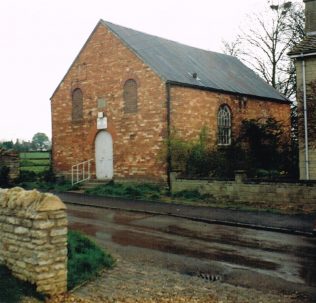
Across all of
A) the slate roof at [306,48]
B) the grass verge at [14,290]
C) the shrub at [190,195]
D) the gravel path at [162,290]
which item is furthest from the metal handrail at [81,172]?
the grass verge at [14,290]

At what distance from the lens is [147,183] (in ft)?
69.8

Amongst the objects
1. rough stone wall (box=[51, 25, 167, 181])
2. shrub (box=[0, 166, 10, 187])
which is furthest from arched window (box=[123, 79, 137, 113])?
shrub (box=[0, 166, 10, 187])

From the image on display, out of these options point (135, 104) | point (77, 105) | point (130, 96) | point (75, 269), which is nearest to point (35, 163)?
point (77, 105)

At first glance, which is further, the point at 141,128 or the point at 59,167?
the point at 59,167

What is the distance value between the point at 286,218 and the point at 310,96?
15.0 feet

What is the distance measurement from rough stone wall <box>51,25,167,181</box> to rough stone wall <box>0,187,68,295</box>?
1388cm

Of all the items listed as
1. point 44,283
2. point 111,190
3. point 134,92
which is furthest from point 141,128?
point 44,283

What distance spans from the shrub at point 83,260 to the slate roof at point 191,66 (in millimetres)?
13115

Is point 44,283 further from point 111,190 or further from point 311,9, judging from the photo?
point 311,9

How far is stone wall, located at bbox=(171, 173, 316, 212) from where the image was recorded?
15.0 metres

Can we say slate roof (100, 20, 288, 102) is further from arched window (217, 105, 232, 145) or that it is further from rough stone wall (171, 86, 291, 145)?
arched window (217, 105, 232, 145)

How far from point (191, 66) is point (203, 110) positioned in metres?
3.65

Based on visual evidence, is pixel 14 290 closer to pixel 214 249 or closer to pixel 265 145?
pixel 214 249

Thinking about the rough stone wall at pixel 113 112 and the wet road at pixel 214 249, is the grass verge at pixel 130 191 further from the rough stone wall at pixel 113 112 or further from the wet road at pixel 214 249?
the wet road at pixel 214 249
